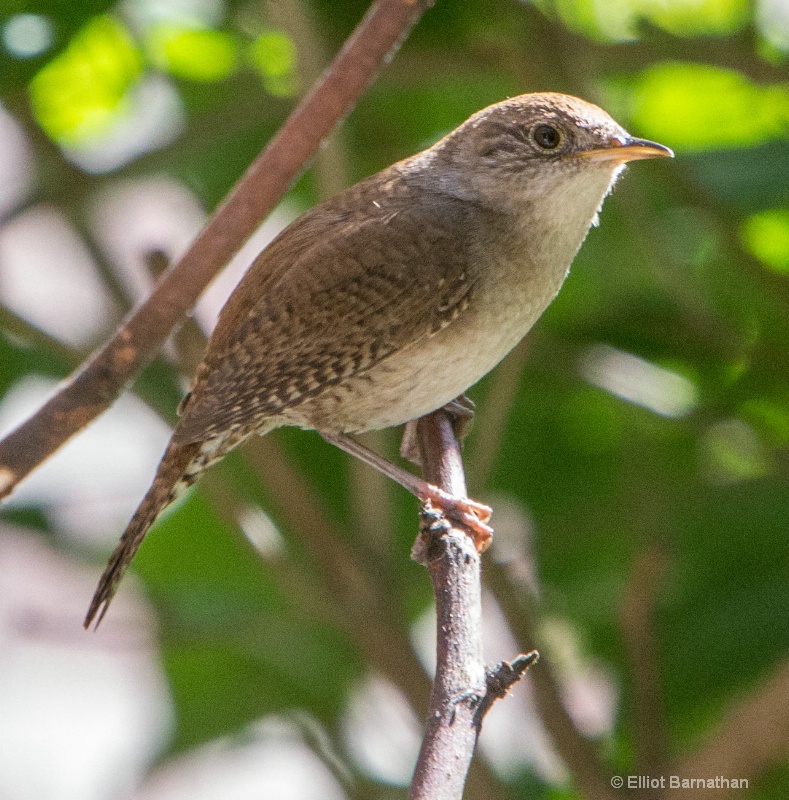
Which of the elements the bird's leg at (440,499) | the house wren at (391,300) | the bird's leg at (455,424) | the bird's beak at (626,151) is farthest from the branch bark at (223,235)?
the bird's leg at (455,424)

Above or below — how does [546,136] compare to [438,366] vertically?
above

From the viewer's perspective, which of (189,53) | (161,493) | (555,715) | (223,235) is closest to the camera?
(223,235)

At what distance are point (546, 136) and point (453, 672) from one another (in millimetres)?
1579

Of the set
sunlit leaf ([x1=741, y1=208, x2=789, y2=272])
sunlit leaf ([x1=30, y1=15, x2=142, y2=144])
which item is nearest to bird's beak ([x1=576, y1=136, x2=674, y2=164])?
sunlit leaf ([x1=741, y1=208, x2=789, y2=272])

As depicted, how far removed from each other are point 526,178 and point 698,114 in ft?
3.82

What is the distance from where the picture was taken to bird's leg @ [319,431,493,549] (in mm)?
2635

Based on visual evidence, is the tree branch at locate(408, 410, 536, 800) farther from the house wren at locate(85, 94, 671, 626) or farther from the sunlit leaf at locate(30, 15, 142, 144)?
the sunlit leaf at locate(30, 15, 142, 144)

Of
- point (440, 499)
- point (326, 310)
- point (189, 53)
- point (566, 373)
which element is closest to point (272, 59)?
point (189, 53)

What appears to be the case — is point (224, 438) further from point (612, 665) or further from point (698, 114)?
point (698, 114)

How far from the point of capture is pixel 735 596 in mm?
3631

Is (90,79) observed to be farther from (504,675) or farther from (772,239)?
(504,675)

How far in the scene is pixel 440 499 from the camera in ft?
8.86

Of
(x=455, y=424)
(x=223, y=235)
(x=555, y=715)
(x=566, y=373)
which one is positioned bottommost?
(x=555, y=715)

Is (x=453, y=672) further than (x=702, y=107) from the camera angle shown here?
No
